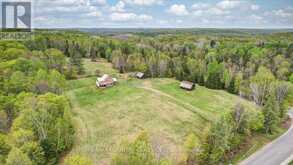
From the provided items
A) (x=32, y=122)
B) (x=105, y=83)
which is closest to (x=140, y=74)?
(x=105, y=83)

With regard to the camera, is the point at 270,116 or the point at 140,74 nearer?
the point at 270,116

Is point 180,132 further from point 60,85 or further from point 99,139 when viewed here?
point 60,85

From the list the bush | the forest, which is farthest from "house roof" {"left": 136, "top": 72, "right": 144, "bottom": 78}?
the bush

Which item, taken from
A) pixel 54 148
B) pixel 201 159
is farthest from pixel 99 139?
pixel 201 159

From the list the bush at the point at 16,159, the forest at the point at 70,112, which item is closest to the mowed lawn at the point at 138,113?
the forest at the point at 70,112

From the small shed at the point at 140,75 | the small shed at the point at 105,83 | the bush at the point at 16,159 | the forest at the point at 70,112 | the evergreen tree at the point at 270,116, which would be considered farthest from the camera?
the small shed at the point at 140,75

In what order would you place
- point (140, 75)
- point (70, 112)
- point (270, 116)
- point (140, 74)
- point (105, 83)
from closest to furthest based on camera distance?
1. point (270, 116)
2. point (70, 112)
3. point (105, 83)
4. point (140, 75)
5. point (140, 74)

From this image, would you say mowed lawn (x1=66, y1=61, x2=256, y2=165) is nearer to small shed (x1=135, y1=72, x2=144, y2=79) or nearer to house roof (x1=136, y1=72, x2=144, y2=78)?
small shed (x1=135, y1=72, x2=144, y2=79)

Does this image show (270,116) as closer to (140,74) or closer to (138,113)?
(138,113)

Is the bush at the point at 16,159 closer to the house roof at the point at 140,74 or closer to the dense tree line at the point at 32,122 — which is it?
the dense tree line at the point at 32,122
